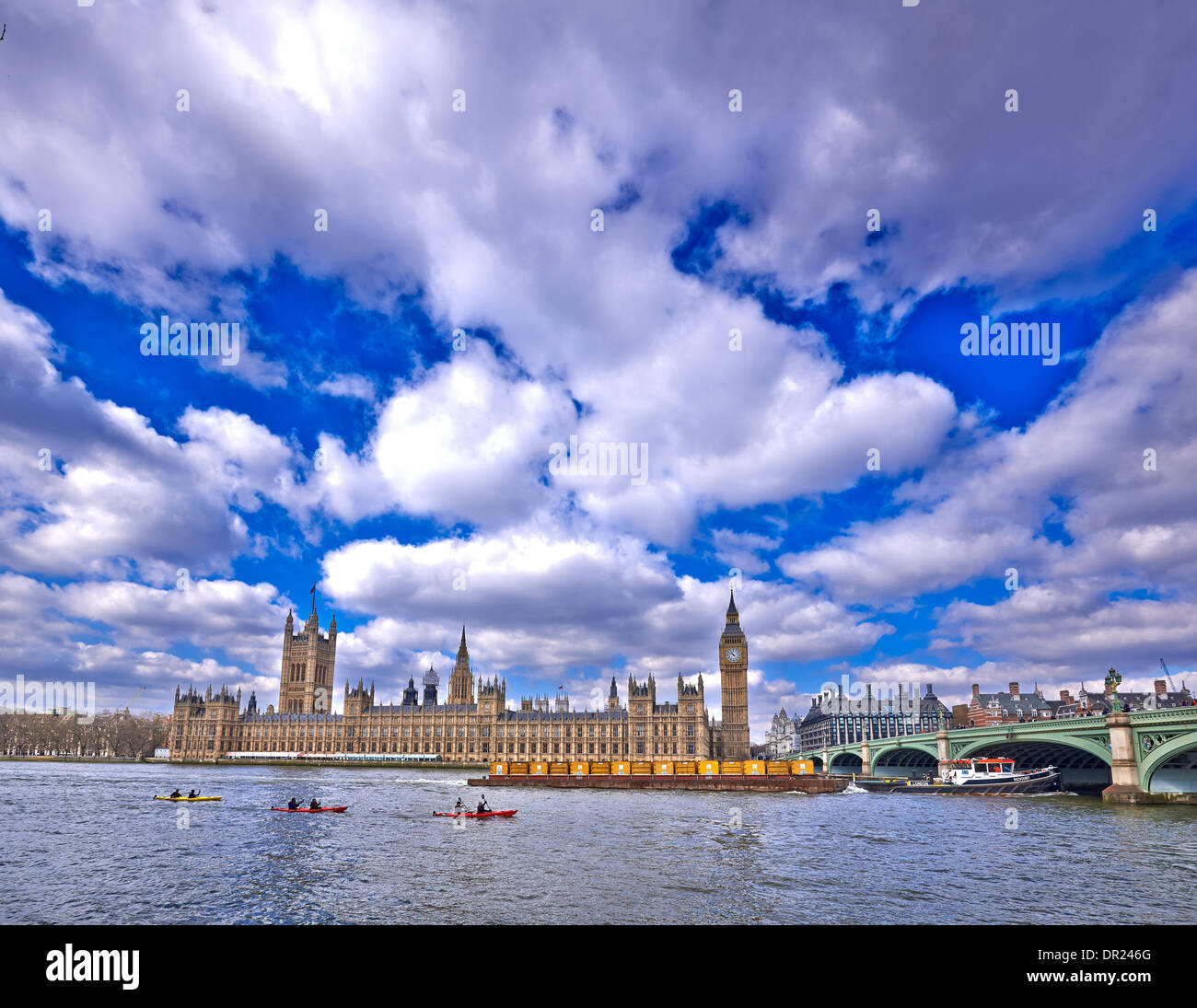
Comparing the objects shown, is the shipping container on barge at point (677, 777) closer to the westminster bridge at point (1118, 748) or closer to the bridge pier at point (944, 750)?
the bridge pier at point (944, 750)

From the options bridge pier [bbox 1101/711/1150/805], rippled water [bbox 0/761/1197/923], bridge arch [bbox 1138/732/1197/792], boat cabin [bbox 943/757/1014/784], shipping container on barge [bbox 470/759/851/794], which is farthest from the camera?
shipping container on barge [bbox 470/759/851/794]

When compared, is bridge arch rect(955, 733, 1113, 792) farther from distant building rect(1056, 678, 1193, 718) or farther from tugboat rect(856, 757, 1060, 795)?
distant building rect(1056, 678, 1193, 718)

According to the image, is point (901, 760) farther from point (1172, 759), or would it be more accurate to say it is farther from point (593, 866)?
point (593, 866)

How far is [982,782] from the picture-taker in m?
113

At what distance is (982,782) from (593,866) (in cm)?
9309

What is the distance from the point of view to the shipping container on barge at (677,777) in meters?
122

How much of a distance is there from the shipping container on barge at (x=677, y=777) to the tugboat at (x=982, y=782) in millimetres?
11652

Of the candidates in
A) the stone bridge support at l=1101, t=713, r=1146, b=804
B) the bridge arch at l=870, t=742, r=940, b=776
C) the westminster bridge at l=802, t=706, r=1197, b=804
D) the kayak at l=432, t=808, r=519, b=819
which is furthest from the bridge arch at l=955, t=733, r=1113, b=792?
the kayak at l=432, t=808, r=519, b=819

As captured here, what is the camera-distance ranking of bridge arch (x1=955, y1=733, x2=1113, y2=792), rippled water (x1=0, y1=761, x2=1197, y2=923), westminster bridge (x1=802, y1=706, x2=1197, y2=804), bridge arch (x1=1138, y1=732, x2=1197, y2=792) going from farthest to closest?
bridge arch (x1=955, y1=733, x2=1113, y2=792), westminster bridge (x1=802, y1=706, x2=1197, y2=804), bridge arch (x1=1138, y1=732, x2=1197, y2=792), rippled water (x1=0, y1=761, x2=1197, y2=923)

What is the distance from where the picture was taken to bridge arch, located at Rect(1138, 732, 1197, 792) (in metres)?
74.5

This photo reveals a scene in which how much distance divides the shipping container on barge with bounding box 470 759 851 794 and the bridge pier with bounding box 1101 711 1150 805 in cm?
4525
